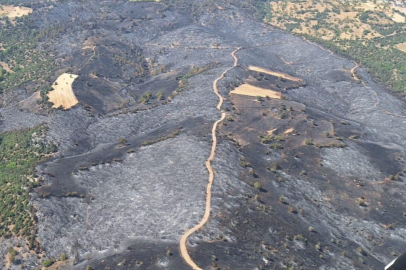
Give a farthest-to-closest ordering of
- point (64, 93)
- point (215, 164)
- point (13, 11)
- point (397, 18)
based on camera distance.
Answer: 1. point (397, 18)
2. point (13, 11)
3. point (64, 93)
4. point (215, 164)

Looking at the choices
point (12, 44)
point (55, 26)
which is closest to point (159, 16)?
point (55, 26)

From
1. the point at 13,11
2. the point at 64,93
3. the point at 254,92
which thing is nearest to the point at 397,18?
the point at 254,92

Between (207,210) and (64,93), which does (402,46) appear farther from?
→ (207,210)

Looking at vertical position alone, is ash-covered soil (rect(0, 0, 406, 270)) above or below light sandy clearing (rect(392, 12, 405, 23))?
below

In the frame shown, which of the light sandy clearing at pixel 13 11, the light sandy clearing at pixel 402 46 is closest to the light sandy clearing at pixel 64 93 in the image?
the light sandy clearing at pixel 13 11

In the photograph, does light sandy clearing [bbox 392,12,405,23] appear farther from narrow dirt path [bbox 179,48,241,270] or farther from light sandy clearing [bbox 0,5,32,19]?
light sandy clearing [bbox 0,5,32,19]

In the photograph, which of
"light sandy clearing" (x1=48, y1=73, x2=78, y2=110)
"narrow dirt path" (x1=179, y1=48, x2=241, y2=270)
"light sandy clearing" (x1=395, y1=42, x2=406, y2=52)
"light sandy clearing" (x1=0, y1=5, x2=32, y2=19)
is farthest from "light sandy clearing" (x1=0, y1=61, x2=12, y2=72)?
"light sandy clearing" (x1=395, y1=42, x2=406, y2=52)

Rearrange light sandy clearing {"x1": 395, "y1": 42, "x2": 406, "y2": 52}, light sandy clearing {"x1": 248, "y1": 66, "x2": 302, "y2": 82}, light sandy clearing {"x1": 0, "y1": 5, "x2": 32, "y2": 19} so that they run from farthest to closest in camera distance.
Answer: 1. light sandy clearing {"x1": 0, "y1": 5, "x2": 32, "y2": 19}
2. light sandy clearing {"x1": 395, "y1": 42, "x2": 406, "y2": 52}
3. light sandy clearing {"x1": 248, "y1": 66, "x2": 302, "y2": 82}
